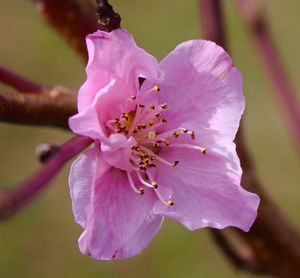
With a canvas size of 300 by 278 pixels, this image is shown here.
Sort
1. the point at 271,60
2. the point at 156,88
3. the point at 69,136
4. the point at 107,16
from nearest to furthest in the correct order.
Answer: the point at 107,16 < the point at 156,88 < the point at 271,60 < the point at 69,136

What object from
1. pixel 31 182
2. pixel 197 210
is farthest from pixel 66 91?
pixel 197 210

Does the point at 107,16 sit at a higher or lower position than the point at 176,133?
higher

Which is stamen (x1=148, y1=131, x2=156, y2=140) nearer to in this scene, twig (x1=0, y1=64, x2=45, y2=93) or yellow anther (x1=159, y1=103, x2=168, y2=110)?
yellow anther (x1=159, y1=103, x2=168, y2=110)

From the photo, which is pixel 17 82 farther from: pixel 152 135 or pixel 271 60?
pixel 271 60

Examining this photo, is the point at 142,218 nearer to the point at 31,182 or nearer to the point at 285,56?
the point at 31,182

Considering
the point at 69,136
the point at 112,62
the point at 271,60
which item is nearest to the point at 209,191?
the point at 112,62

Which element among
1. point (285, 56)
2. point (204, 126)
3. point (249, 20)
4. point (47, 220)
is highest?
point (204, 126)
